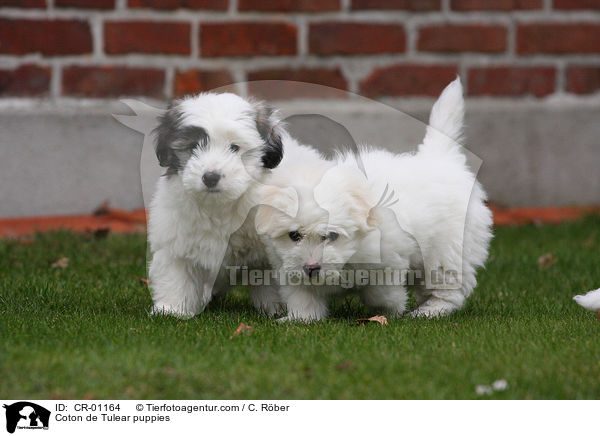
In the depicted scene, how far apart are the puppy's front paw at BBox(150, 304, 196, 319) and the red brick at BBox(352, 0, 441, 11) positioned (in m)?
3.81

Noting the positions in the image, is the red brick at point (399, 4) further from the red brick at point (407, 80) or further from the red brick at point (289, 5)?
the red brick at point (407, 80)

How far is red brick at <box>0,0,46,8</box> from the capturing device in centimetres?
642

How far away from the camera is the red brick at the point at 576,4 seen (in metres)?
7.19

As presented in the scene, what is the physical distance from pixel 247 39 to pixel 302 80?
1.83 ft

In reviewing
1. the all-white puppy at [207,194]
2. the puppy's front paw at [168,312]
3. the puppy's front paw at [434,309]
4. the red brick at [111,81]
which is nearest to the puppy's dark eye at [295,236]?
the all-white puppy at [207,194]

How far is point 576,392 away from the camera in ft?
9.07

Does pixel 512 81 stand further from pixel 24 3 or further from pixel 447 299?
pixel 24 3

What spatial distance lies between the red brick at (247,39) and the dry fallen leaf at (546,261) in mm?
2673

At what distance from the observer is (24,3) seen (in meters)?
6.45

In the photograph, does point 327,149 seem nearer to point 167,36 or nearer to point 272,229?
point 272,229
